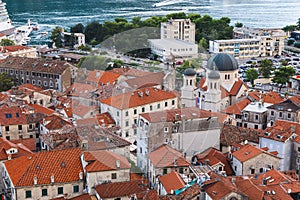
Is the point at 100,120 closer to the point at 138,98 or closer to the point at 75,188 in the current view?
the point at 138,98

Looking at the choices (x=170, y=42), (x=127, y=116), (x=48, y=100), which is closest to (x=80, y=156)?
(x=127, y=116)

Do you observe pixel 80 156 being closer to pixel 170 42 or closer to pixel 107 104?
pixel 107 104

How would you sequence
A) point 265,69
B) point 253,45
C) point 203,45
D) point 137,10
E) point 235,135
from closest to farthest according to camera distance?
point 235,135
point 265,69
point 203,45
point 253,45
point 137,10

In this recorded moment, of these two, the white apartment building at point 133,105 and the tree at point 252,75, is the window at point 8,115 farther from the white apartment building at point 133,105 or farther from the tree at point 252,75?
the tree at point 252,75

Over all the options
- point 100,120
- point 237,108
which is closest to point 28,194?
point 100,120

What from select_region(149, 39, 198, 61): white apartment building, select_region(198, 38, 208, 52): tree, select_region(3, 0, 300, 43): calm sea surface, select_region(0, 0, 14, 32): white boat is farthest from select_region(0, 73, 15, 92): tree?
select_region(3, 0, 300, 43): calm sea surface

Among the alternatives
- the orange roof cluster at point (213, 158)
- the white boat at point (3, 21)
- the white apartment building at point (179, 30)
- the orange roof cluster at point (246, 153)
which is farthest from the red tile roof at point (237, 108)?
the white boat at point (3, 21)

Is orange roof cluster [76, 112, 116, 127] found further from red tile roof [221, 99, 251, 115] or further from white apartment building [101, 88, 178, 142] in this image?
red tile roof [221, 99, 251, 115]
